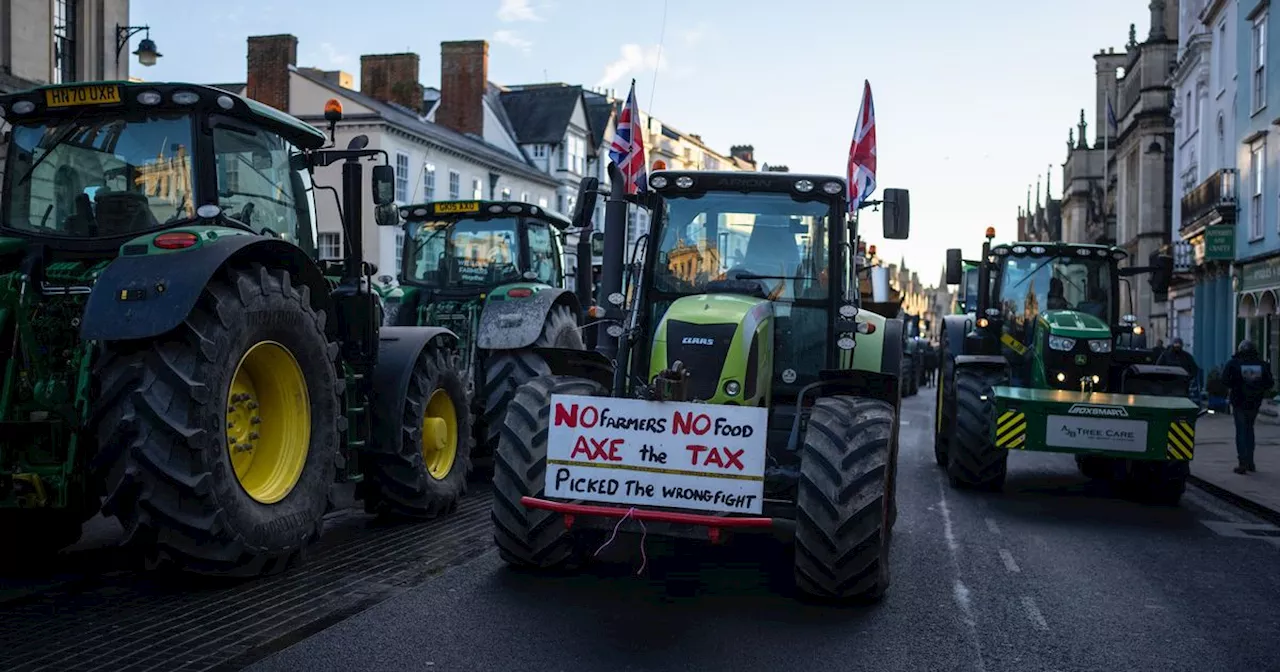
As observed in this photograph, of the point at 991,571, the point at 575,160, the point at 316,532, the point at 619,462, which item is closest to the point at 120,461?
the point at 316,532

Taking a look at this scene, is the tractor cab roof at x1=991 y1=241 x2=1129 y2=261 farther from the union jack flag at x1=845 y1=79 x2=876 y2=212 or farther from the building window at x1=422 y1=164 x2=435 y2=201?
the building window at x1=422 y1=164 x2=435 y2=201

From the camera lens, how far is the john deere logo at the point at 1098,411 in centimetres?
1197

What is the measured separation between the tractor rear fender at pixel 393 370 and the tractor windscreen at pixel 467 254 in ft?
13.5

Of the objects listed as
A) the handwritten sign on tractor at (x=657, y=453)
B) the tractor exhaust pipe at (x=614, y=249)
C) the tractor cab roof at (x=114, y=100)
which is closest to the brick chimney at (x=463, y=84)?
the tractor exhaust pipe at (x=614, y=249)

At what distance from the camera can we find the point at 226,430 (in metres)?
6.71

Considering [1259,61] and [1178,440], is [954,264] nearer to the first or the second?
[1178,440]

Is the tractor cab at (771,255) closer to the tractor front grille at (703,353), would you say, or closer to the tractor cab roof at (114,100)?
the tractor front grille at (703,353)

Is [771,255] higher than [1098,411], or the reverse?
[771,255]

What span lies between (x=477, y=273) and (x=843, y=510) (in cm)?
752

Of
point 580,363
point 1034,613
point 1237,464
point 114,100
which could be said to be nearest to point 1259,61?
point 1237,464

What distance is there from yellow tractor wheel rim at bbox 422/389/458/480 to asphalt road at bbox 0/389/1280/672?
0.48 meters

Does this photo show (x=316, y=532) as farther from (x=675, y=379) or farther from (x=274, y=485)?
(x=675, y=379)

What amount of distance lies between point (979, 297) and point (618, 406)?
924 cm

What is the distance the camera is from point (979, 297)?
50.6 ft
